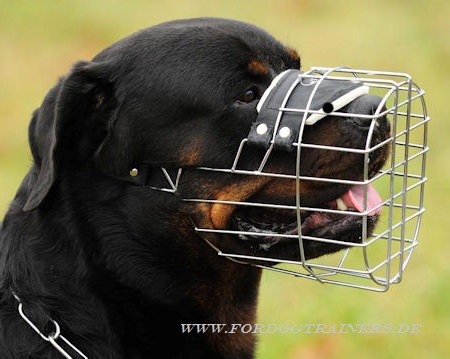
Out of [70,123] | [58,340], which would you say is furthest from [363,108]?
[58,340]

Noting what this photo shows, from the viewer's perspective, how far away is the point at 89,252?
289 cm

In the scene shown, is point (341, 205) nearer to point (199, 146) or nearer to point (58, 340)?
point (199, 146)

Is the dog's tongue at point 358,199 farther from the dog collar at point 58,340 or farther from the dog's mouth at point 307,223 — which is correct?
the dog collar at point 58,340

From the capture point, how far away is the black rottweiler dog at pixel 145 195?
2812 millimetres

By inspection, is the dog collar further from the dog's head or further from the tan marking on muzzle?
the tan marking on muzzle

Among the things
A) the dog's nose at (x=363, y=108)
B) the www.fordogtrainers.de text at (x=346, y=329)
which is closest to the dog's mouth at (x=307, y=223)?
the dog's nose at (x=363, y=108)

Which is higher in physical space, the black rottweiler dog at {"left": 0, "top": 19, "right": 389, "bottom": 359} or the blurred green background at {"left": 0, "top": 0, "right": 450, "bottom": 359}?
the black rottweiler dog at {"left": 0, "top": 19, "right": 389, "bottom": 359}

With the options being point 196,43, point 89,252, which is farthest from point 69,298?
point 196,43

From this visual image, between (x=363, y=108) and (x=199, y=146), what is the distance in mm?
491

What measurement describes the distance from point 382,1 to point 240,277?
23.6 ft

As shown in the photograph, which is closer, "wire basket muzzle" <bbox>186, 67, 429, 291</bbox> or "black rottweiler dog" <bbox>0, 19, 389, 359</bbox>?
"wire basket muzzle" <bbox>186, 67, 429, 291</bbox>

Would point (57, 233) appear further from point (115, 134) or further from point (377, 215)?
point (377, 215)

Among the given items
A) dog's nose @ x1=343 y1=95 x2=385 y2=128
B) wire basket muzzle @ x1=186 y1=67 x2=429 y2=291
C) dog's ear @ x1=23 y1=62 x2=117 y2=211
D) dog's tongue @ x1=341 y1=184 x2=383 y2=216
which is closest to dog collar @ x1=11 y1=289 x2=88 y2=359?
dog's ear @ x1=23 y1=62 x2=117 y2=211

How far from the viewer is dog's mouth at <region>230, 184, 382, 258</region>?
9.19 feet
